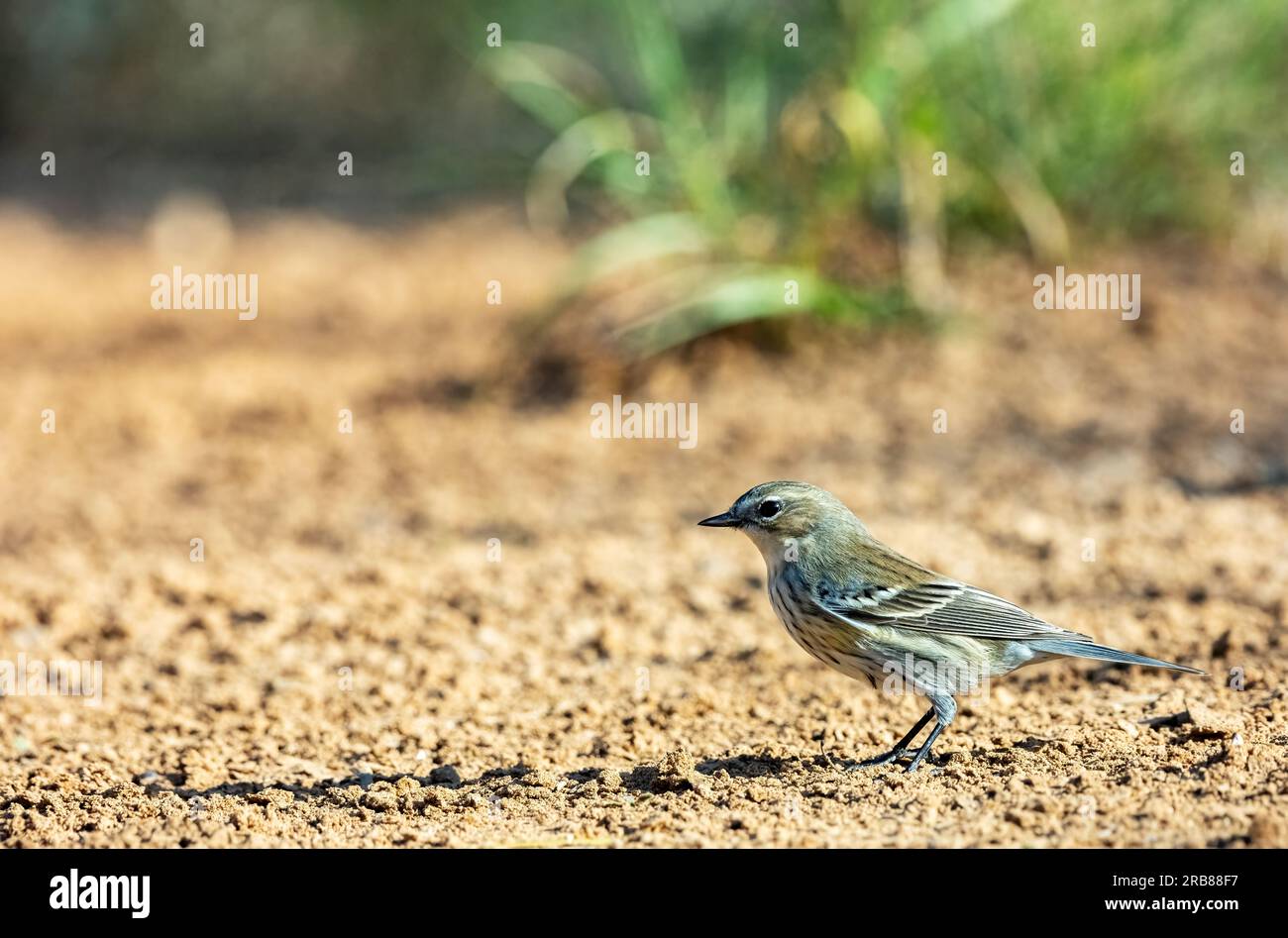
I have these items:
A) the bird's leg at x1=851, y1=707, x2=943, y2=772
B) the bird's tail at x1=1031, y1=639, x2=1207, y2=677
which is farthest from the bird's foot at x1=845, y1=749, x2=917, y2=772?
the bird's tail at x1=1031, y1=639, x2=1207, y2=677

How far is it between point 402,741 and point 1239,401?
563 cm

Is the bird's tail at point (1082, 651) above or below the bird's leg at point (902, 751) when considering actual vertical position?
above

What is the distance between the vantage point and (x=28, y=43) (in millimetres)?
16844

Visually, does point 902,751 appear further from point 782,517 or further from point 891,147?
point 891,147

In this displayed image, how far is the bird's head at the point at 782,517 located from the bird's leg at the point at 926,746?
762 millimetres

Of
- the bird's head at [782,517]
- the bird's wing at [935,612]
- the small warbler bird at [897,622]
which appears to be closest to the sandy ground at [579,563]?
the small warbler bird at [897,622]

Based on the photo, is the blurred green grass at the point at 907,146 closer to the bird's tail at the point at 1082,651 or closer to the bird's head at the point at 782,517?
the bird's head at the point at 782,517

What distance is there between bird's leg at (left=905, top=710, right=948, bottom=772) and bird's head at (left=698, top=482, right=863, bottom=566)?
0.76 m

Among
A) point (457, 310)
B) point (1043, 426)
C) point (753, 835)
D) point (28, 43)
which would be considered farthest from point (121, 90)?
point (753, 835)

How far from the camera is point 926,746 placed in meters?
4.61

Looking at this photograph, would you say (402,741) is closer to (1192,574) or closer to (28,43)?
(1192,574)

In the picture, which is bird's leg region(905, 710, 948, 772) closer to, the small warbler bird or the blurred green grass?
the small warbler bird

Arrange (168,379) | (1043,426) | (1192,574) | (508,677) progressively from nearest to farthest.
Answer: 1. (508,677)
2. (1192,574)
3. (1043,426)
4. (168,379)

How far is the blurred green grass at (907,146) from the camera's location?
9281 millimetres
